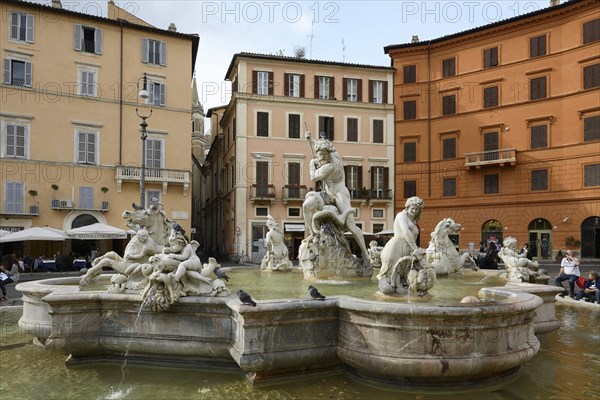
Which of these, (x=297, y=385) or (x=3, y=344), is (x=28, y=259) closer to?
(x=3, y=344)

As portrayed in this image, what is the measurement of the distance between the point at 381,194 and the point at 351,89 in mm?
8337

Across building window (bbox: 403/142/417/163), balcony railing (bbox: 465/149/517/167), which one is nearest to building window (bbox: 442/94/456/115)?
building window (bbox: 403/142/417/163)

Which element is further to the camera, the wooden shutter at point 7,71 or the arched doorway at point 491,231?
the arched doorway at point 491,231

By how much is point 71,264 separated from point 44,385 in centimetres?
1939

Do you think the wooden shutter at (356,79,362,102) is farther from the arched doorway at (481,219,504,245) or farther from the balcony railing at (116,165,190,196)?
the balcony railing at (116,165,190,196)

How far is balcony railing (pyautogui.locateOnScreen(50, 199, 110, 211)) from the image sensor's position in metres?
27.1

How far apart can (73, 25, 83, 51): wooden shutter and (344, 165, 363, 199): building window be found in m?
19.4

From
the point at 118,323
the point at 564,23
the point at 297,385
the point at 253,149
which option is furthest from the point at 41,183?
the point at 564,23

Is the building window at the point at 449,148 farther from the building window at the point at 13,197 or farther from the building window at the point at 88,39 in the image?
the building window at the point at 13,197

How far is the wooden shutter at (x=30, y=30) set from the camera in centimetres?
2767

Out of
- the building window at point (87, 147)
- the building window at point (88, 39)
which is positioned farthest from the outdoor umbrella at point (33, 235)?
the building window at point (88, 39)

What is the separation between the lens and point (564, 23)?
3045 centimetres

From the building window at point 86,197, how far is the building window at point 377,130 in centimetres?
2022

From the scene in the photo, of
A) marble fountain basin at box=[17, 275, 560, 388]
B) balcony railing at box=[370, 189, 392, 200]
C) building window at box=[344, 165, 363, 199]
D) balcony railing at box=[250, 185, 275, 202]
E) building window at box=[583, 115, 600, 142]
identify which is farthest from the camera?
balcony railing at box=[370, 189, 392, 200]
